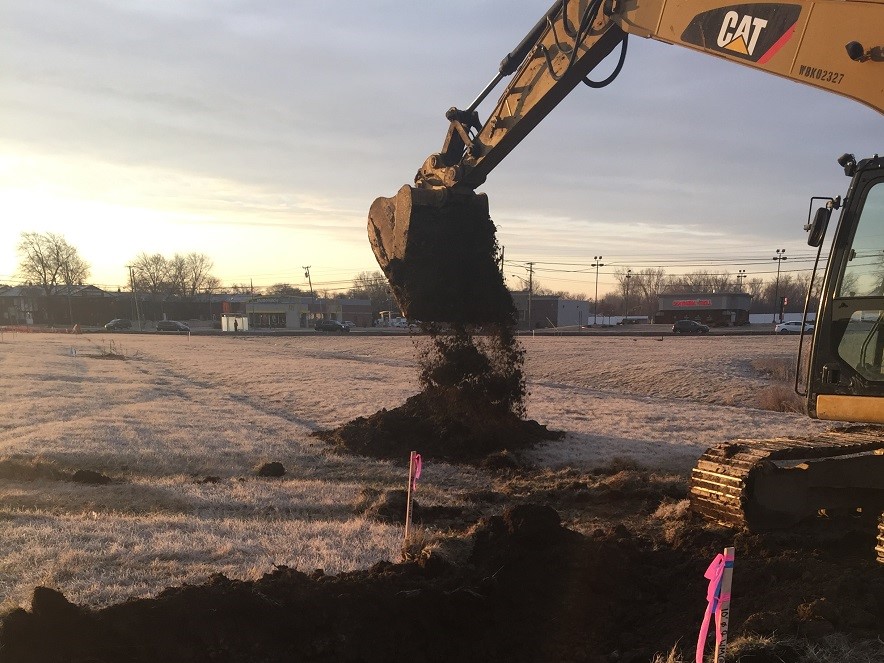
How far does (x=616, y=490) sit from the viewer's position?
8.74 metres

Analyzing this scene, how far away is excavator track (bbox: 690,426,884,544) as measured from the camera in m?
5.95

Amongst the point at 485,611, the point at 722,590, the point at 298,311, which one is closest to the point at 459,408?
the point at 485,611

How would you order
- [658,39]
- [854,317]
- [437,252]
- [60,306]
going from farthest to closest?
1. [60,306]
2. [437,252]
3. [658,39]
4. [854,317]

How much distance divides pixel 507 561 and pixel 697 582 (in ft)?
5.31

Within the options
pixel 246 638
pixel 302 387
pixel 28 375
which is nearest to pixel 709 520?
pixel 246 638

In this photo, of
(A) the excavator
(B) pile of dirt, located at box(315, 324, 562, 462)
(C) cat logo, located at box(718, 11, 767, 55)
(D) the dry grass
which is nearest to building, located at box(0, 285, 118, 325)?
(B) pile of dirt, located at box(315, 324, 562, 462)

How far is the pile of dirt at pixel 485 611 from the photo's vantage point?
13.4ft

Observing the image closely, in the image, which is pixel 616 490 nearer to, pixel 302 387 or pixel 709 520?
pixel 709 520

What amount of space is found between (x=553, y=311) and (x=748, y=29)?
8218 cm

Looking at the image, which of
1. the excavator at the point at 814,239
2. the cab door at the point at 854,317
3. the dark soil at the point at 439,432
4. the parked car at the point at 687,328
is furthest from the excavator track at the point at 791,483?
the parked car at the point at 687,328

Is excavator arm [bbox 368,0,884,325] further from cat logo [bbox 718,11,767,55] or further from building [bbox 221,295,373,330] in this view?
building [bbox 221,295,373,330]

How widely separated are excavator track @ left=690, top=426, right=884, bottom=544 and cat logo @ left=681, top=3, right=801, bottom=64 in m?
3.79

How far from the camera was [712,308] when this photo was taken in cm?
7188

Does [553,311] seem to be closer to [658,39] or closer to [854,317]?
[658,39]
